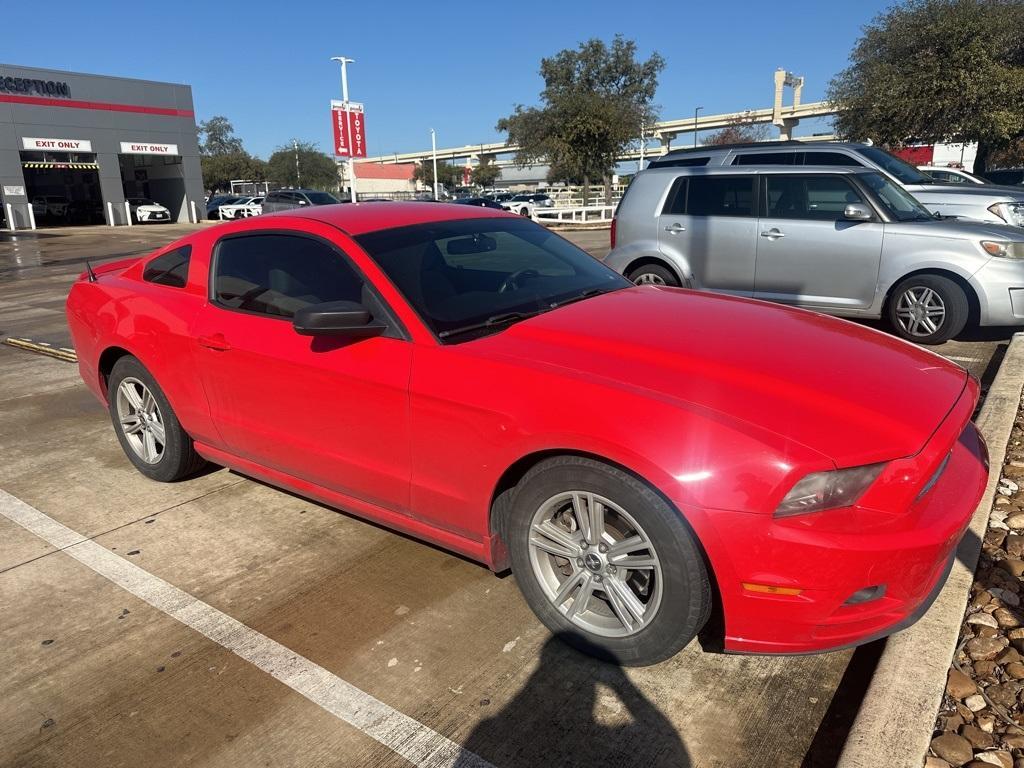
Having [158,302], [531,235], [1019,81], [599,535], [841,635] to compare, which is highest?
[1019,81]

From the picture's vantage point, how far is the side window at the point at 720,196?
777 centimetres

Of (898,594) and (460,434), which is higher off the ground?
(460,434)

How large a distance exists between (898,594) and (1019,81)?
25.7 meters

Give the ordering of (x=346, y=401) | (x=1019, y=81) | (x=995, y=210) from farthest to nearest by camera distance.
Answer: (x=1019, y=81) → (x=995, y=210) → (x=346, y=401)

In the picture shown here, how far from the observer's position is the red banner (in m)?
29.7

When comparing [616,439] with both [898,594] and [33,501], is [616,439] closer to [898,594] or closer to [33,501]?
[898,594]

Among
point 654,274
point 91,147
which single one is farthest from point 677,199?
point 91,147

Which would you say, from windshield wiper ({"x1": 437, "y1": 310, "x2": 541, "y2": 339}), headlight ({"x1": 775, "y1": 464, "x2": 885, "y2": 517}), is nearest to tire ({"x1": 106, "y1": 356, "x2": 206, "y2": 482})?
windshield wiper ({"x1": 437, "y1": 310, "x2": 541, "y2": 339})

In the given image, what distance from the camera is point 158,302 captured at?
4.07 meters

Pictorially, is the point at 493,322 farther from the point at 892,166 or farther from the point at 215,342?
the point at 892,166

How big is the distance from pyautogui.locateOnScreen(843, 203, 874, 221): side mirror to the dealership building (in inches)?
1524

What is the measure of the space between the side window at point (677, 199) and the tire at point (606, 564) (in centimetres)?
603

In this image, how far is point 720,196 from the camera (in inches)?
311

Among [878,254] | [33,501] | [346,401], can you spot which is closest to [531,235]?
[346,401]
